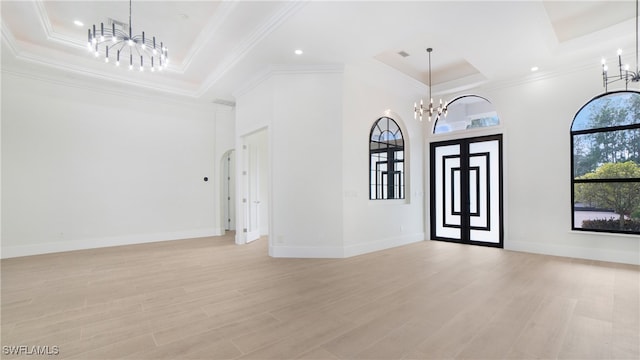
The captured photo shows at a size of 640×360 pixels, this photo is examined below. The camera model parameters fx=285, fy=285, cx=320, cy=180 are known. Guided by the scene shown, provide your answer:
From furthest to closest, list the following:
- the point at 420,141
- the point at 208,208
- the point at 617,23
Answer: the point at 208,208, the point at 420,141, the point at 617,23

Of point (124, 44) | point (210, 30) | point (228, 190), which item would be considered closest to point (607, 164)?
point (210, 30)

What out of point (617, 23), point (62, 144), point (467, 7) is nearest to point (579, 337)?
point (467, 7)

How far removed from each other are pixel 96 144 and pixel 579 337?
838cm

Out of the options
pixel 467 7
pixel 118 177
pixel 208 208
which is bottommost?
pixel 208 208

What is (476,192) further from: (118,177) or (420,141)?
(118,177)

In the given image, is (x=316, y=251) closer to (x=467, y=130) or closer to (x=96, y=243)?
(x=467, y=130)

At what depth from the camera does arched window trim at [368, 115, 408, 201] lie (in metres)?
6.04

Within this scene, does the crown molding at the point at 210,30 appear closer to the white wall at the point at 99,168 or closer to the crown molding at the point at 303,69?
the crown molding at the point at 303,69

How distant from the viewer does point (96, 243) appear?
6.20m

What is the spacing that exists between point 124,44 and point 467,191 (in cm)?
712

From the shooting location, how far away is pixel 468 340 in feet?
7.57

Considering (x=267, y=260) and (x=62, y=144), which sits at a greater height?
(x=62, y=144)

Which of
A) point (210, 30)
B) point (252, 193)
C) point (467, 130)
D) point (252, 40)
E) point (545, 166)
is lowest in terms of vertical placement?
point (252, 193)

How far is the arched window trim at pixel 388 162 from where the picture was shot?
6.04 metres
